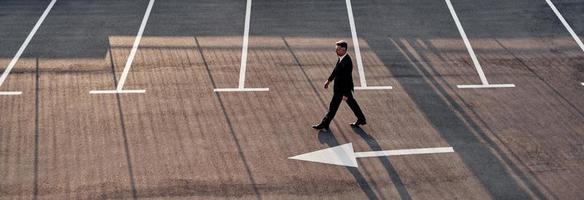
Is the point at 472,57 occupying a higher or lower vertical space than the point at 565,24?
lower

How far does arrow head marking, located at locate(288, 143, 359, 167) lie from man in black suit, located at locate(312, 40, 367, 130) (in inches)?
24.8

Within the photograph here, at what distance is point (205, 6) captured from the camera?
15953 mm

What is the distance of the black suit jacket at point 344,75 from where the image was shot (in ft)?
33.9

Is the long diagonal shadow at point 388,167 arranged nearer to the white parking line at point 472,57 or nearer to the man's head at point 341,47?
the man's head at point 341,47

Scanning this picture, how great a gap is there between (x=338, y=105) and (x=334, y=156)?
956 millimetres

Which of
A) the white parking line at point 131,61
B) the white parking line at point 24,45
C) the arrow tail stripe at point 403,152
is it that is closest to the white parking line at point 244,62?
the white parking line at point 131,61

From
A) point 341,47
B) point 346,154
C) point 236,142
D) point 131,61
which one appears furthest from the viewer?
point 131,61

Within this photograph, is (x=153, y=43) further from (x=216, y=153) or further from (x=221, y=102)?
(x=216, y=153)

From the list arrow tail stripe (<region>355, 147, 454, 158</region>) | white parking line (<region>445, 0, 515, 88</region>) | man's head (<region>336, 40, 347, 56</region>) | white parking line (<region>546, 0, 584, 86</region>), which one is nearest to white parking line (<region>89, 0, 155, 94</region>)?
man's head (<region>336, 40, 347, 56</region>)

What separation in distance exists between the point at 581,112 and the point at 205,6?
367 inches

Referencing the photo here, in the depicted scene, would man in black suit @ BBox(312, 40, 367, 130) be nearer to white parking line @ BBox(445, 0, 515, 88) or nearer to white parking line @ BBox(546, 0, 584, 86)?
white parking line @ BBox(445, 0, 515, 88)

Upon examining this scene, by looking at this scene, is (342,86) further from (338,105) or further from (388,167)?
(388,167)

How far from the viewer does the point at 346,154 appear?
404 inches

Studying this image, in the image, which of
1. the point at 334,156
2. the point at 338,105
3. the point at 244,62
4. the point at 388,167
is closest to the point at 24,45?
the point at 244,62
